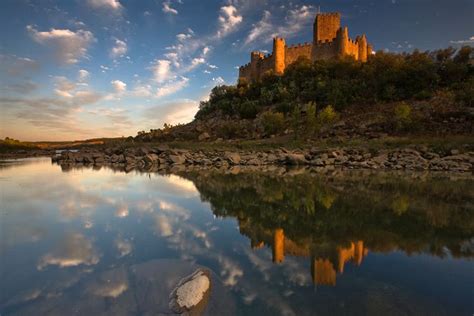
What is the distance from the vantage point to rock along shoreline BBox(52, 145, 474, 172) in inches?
584

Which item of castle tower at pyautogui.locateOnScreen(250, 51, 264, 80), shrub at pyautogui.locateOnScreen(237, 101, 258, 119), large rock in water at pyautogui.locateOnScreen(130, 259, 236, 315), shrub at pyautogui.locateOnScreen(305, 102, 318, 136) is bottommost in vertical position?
large rock in water at pyautogui.locateOnScreen(130, 259, 236, 315)

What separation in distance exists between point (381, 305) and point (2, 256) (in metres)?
3.70

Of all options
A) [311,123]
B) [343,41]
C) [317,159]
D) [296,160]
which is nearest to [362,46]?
[343,41]

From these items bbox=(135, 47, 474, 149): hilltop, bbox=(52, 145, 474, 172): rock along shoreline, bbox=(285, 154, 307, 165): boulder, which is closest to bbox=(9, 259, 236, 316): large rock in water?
bbox=(52, 145, 474, 172): rock along shoreline

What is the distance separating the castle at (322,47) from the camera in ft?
147

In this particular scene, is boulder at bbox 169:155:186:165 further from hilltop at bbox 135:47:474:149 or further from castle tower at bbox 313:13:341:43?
castle tower at bbox 313:13:341:43

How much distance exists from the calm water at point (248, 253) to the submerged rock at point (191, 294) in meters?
0.10

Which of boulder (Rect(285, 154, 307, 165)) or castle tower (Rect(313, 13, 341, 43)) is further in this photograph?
castle tower (Rect(313, 13, 341, 43))

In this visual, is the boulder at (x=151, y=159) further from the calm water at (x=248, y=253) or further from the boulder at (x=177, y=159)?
the calm water at (x=248, y=253)

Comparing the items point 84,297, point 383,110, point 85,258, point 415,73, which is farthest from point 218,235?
point 415,73

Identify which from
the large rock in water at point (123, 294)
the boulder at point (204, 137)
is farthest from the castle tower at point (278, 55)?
the large rock in water at point (123, 294)

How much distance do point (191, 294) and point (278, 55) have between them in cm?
5047

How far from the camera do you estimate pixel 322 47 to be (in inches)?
1848

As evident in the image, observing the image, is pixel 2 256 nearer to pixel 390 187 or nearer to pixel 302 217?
pixel 302 217
